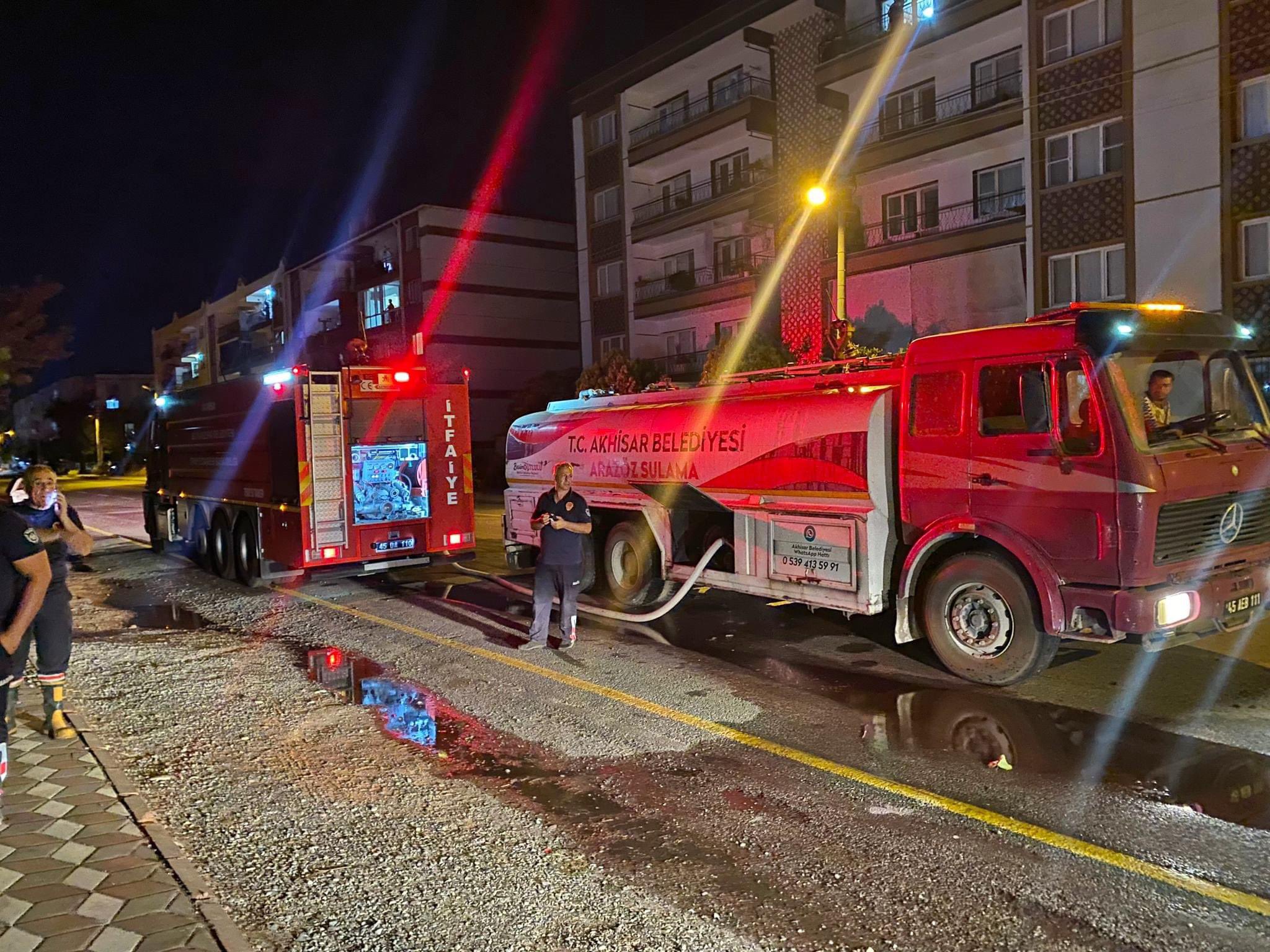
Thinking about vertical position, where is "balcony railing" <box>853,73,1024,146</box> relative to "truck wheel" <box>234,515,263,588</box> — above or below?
above

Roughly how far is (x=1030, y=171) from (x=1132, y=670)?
18501 mm

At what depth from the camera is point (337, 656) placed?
9148 millimetres

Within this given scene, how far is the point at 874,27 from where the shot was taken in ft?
88.6

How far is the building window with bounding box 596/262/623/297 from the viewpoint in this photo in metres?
37.2

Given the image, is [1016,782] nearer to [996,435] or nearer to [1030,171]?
[996,435]

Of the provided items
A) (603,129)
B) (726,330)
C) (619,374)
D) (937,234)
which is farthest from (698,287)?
(937,234)

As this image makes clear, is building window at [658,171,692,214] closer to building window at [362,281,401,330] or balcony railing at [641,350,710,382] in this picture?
balcony railing at [641,350,710,382]

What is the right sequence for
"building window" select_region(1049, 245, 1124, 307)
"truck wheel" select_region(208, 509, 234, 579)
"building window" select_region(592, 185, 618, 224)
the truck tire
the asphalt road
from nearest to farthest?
the asphalt road < the truck tire < "truck wheel" select_region(208, 509, 234, 579) < "building window" select_region(1049, 245, 1124, 307) < "building window" select_region(592, 185, 618, 224)

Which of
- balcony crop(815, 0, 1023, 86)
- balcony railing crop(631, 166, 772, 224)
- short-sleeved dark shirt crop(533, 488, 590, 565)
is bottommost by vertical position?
short-sleeved dark shirt crop(533, 488, 590, 565)

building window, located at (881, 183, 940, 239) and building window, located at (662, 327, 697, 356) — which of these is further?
building window, located at (662, 327, 697, 356)

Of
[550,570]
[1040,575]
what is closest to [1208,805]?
[1040,575]

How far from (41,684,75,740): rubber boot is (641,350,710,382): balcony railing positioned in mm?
27225

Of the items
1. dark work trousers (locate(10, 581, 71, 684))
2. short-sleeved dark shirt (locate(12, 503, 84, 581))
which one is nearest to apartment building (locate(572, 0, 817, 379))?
short-sleeved dark shirt (locate(12, 503, 84, 581))

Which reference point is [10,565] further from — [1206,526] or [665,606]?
[1206,526]
